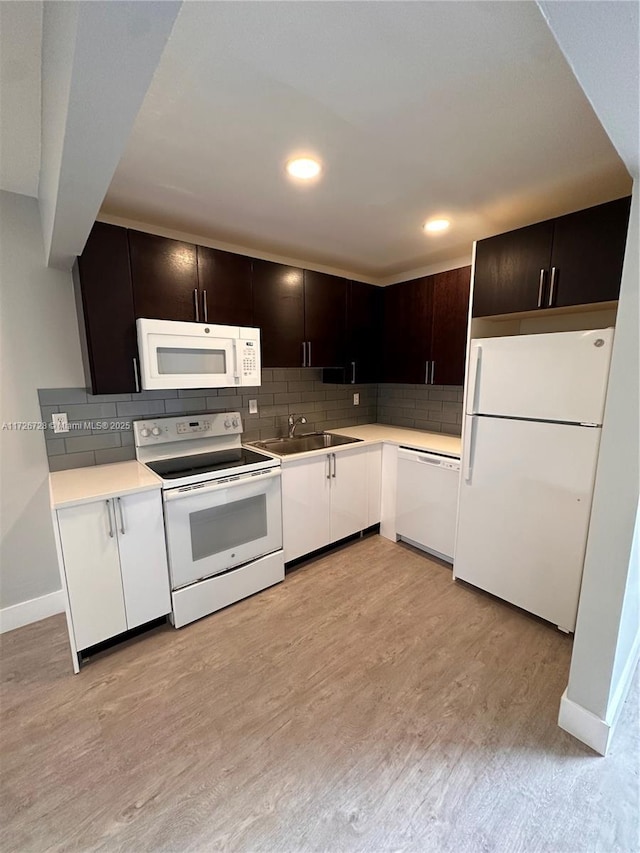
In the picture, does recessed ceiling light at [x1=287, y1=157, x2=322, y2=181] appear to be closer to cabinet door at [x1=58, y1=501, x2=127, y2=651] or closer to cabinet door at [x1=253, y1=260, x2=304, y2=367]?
cabinet door at [x1=253, y1=260, x2=304, y2=367]

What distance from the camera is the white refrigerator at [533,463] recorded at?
1.80 m

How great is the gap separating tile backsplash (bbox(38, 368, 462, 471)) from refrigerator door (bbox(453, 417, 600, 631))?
963mm

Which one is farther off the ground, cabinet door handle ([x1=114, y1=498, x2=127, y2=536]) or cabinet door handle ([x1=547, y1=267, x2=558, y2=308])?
cabinet door handle ([x1=547, y1=267, x2=558, y2=308])

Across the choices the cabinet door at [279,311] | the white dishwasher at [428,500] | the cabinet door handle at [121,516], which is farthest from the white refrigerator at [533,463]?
the cabinet door handle at [121,516]

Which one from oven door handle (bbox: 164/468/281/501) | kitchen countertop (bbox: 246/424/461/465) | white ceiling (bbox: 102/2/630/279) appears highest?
white ceiling (bbox: 102/2/630/279)

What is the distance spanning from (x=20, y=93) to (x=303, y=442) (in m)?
2.46

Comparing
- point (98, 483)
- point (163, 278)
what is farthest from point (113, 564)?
point (163, 278)

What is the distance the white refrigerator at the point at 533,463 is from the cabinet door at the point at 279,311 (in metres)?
1.29

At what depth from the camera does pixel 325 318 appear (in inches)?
115

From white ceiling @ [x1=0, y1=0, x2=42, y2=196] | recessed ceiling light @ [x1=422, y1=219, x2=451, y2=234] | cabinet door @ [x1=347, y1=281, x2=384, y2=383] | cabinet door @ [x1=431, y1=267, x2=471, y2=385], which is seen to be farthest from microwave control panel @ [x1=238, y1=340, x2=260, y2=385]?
cabinet door @ [x1=431, y1=267, x2=471, y2=385]

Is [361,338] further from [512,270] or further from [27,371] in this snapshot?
[27,371]

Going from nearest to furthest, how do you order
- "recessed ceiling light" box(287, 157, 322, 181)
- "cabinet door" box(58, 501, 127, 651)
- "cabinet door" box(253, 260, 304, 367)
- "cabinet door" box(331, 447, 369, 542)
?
1. "recessed ceiling light" box(287, 157, 322, 181)
2. "cabinet door" box(58, 501, 127, 651)
3. "cabinet door" box(253, 260, 304, 367)
4. "cabinet door" box(331, 447, 369, 542)

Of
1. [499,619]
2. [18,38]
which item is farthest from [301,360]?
[499,619]

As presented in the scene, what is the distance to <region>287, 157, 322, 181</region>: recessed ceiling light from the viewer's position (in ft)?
5.23
